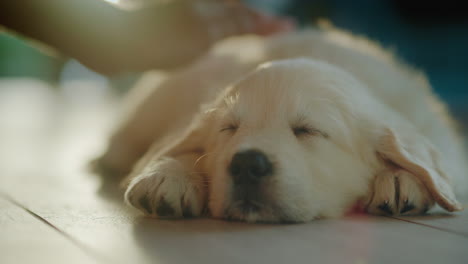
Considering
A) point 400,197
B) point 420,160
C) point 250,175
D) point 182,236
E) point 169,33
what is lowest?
point 182,236

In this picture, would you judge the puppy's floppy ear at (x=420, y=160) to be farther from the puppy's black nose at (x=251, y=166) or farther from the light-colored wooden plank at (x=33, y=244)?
the light-colored wooden plank at (x=33, y=244)

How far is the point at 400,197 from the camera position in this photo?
236cm

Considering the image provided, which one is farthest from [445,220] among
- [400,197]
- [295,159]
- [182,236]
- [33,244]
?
[33,244]

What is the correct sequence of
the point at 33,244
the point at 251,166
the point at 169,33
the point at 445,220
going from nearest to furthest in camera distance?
the point at 33,244, the point at 251,166, the point at 445,220, the point at 169,33

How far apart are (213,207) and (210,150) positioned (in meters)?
0.44

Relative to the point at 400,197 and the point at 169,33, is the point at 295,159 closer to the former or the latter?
the point at 400,197

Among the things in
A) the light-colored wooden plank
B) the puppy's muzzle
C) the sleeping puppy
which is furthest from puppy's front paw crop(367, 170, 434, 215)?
the light-colored wooden plank

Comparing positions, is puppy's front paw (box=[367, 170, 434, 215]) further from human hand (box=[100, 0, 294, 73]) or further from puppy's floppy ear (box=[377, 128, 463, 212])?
human hand (box=[100, 0, 294, 73])

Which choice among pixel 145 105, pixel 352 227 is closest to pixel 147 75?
pixel 145 105

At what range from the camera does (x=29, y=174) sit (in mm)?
3469

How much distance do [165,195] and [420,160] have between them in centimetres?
126

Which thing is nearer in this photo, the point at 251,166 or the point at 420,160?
the point at 251,166

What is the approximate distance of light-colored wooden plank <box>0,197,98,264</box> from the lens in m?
1.61

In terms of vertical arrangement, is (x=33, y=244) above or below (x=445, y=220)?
below
